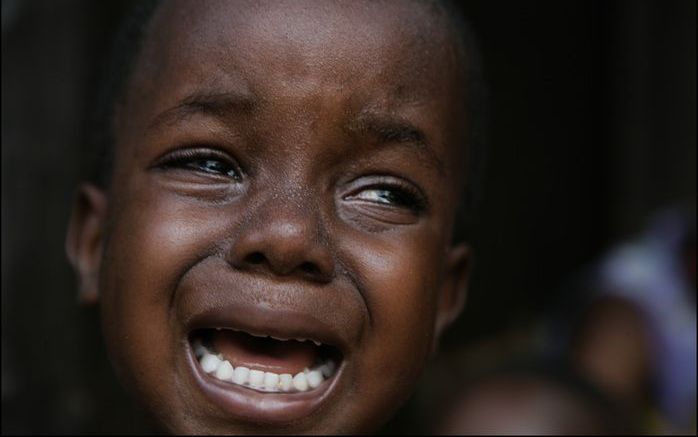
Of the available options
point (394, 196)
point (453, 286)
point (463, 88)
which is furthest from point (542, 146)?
point (394, 196)

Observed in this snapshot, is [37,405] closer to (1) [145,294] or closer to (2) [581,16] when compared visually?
(1) [145,294]

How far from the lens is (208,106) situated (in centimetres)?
167

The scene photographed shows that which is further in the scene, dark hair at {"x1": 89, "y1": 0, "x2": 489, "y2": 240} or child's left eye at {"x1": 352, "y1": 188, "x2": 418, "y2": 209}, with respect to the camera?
dark hair at {"x1": 89, "y1": 0, "x2": 489, "y2": 240}

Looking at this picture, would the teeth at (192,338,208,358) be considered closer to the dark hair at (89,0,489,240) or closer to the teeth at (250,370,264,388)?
the teeth at (250,370,264,388)

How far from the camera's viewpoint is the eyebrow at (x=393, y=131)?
1.67 m

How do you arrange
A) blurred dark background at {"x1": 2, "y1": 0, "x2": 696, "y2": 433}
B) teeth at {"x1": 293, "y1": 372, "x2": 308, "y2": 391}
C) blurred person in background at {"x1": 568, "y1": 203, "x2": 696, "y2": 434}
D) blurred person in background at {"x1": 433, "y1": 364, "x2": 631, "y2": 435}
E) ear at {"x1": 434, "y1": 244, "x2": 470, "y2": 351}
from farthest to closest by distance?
blurred person in background at {"x1": 568, "y1": 203, "x2": 696, "y2": 434} < blurred dark background at {"x1": 2, "y1": 0, "x2": 696, "y2": 433} < blurred person in background at {"x1": 433, "y1": 364, "x2": 631, "y2": 435} < ear at {"x1": 434, "y1": 244, "x2": 470, "y2": 351} < teeth at {"x1": 293, "y1": 372, "x2": 308, "y2": 391}

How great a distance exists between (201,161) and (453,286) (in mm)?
649

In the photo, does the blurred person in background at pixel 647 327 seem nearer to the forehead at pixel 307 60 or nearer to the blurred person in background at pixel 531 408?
the blurred person in background at pixel 531 408

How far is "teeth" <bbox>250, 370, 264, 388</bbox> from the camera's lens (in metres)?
1.63

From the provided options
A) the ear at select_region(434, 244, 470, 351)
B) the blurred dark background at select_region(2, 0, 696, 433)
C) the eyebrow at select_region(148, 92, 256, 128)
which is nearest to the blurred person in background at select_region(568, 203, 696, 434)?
the blurred dark background at select_region(2, 0, 696, 433)

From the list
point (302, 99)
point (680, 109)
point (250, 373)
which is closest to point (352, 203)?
point (302, 99)

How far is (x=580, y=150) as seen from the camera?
507 centimetres

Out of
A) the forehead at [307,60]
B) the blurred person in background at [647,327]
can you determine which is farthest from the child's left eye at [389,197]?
the blurred person in background at [647,327]

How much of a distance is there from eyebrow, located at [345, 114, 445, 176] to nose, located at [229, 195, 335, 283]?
0.17 metres
